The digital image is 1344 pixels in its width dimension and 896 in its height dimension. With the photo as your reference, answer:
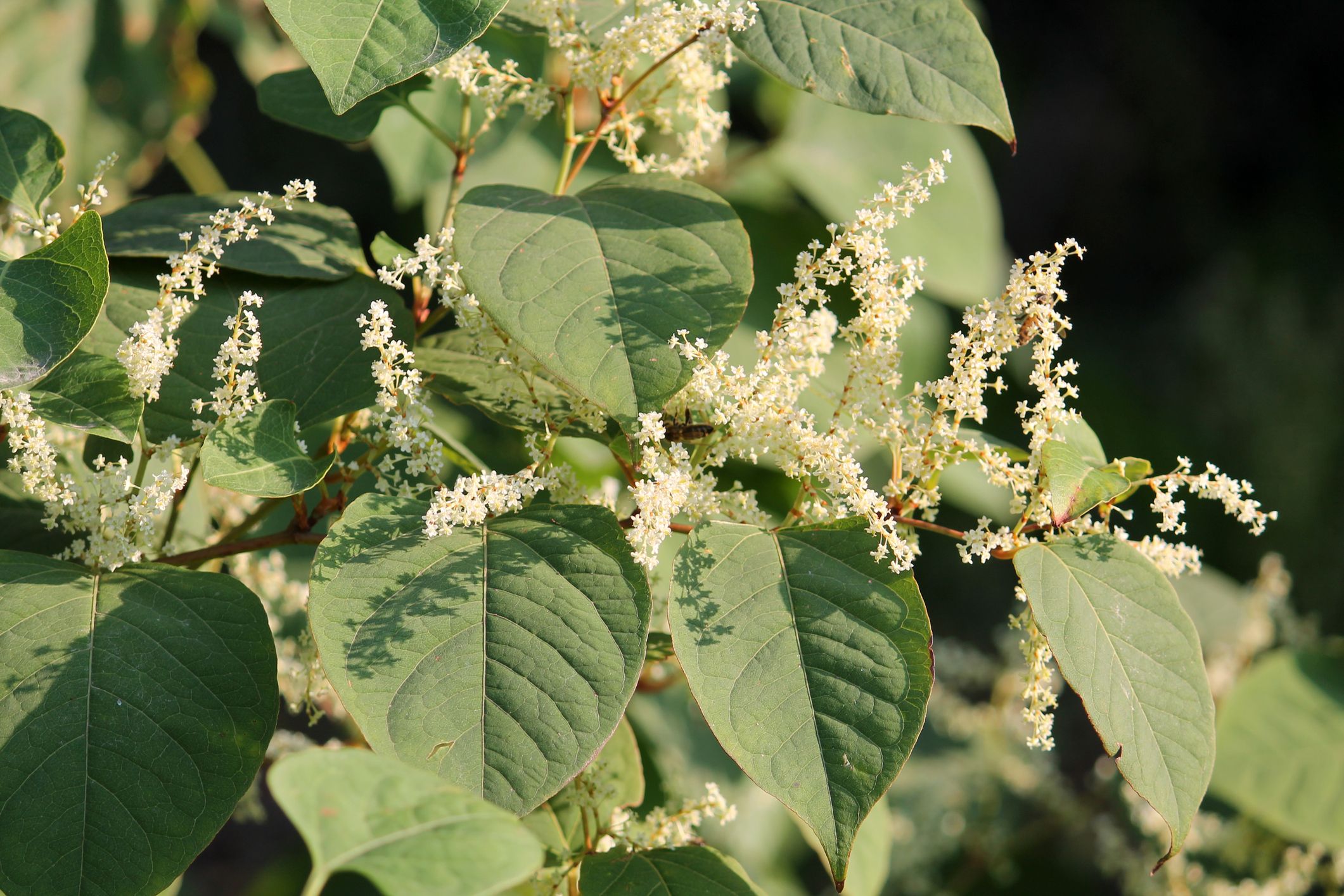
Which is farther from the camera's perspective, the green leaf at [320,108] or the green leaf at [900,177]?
the green leaf at [900,177]

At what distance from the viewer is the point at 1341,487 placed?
2.68 m

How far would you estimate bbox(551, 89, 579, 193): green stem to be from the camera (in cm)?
80

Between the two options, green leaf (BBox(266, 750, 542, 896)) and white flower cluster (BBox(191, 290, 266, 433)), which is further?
white flower cluster (BBox(191, 290, 266, 433))

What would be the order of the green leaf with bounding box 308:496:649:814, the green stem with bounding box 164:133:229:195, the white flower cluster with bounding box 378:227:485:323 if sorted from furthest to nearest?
1. the green stem with bounding box 164:133:229:195
2. the white flower cluster with bounding box 378:227:485:323
3. the green leaf with bounding box 308:496:649:814

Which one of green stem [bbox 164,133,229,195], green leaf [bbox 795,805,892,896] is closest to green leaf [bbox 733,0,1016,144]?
green leaf [bbox 795,805,892,896]

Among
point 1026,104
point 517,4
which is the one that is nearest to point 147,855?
point 517,4

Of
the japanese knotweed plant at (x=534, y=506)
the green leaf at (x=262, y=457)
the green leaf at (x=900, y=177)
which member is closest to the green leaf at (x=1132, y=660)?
the japanese knotweed plant at (x=534, y=506)

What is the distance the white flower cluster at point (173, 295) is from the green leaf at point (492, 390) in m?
0.15

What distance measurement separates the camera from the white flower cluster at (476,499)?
24.9 inches

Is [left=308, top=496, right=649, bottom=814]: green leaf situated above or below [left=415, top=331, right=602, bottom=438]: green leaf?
below

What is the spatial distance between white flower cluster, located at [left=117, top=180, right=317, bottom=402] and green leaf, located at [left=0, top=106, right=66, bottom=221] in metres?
0.11

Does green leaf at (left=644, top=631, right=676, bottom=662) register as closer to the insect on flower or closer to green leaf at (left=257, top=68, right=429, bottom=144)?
the insect on flower

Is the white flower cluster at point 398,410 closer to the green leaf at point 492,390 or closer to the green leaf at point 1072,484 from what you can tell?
the green leaf at point 492,390

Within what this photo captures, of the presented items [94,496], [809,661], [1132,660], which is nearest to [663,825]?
[809,661]
